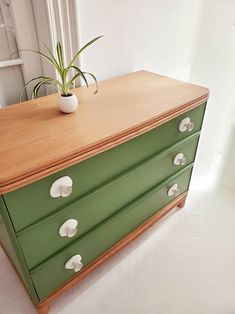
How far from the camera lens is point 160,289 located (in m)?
1.16

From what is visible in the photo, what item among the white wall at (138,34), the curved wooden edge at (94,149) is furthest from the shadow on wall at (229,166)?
the curved wooden edge at (94,149)

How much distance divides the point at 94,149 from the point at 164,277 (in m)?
0.83

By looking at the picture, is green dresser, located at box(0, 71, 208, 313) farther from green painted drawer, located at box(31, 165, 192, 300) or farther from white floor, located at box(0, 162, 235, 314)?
white floor, located at box(0, 162, 235, 314)

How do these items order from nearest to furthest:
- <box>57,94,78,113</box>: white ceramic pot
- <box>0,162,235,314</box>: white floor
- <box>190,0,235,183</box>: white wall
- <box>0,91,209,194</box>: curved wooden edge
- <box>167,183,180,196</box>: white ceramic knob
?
1. <box>0,91,209,194</box>: curved wooden edge
2. <box>57,94,78,113</box>: white ceramic pot
3. <box>0,162,235,314</box>: white floor
4. <box>167,183,180,196</box>: white ceramic knob
5. <box>190,0,235,183</box>: white wall

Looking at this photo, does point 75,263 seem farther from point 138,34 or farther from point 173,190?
point 138,34

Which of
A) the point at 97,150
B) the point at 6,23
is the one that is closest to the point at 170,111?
the point at 97,150

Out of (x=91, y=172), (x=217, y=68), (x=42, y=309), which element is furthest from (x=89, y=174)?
(x=217, y=68)

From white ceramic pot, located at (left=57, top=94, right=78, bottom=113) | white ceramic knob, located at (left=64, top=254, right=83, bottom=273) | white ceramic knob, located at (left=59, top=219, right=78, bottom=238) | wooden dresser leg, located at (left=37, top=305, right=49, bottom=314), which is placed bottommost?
wooden dresser leg, located at (left=37, top=305, right=49, bottom=314)

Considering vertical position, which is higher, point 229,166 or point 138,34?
point 138,34

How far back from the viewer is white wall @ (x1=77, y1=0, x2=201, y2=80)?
112 centimetres

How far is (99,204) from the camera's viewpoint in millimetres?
924

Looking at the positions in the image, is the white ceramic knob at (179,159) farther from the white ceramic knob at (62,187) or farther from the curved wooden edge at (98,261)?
the white ceramic knob at (62,187)

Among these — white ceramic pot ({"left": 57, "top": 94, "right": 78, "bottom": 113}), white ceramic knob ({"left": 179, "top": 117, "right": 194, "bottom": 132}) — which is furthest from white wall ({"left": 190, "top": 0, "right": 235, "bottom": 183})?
white ceramic pot ({"left": 57, "top": 94, "right": 78, "bottom": 113})

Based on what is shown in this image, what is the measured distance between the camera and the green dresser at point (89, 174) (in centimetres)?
71
